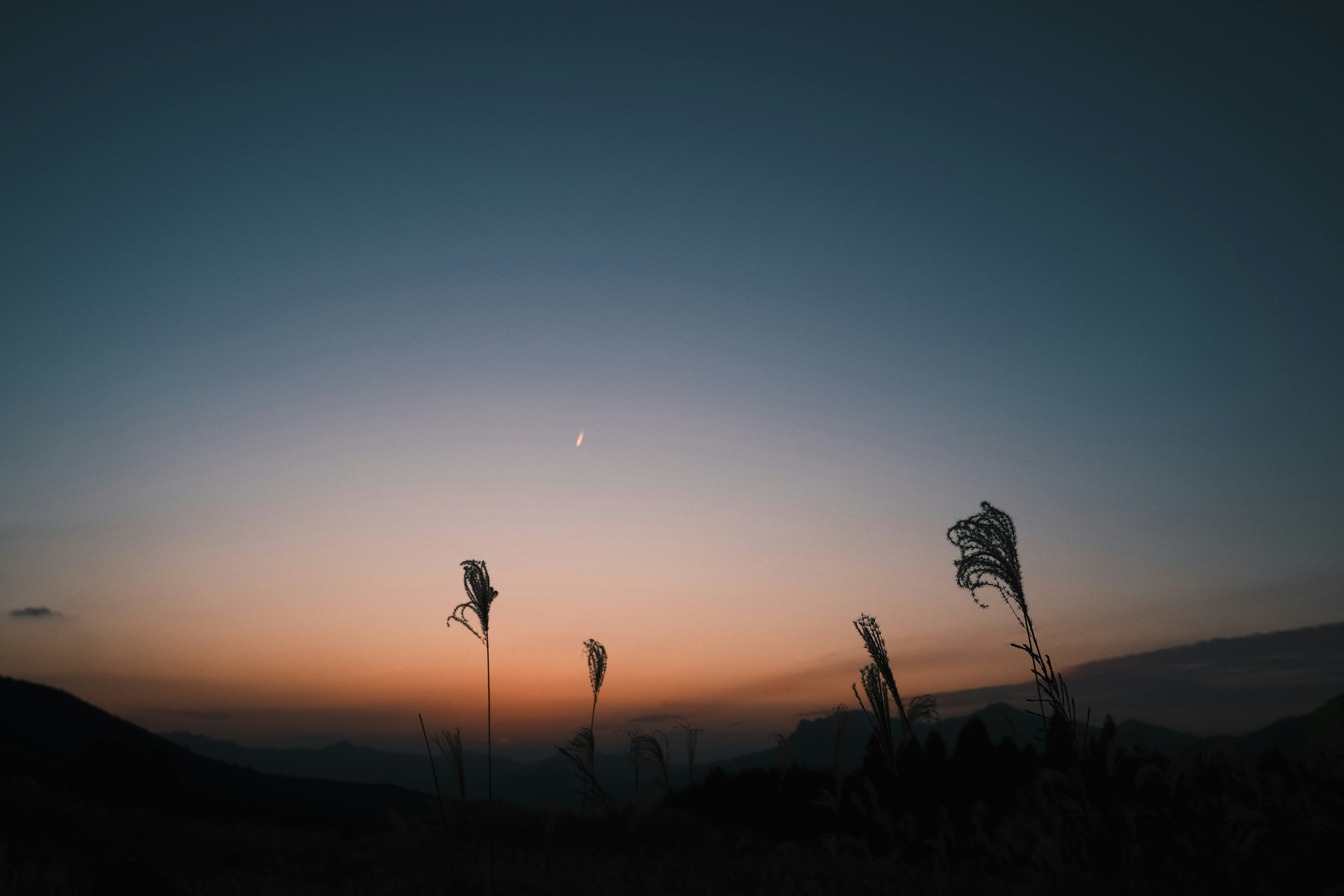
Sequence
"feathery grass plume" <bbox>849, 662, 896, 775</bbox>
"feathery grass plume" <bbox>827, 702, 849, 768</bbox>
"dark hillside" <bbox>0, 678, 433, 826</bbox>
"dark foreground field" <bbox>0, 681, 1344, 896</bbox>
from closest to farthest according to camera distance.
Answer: "feathery grass plume" <bbox>849, 662, 896, 775</bbox>, "dark foreground field" <bbox>0, 681, 1344, 896</bbox>, "feathery grass plume" <bbox>827, 702, 849, 768</bbox>, "dark hillside" <bbox>0, 678, 433, 826</bbox>

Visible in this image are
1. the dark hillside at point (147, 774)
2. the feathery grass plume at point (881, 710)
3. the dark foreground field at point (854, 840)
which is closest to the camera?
the feathery grass plume at point (881, 710)

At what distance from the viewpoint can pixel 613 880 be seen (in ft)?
28.2

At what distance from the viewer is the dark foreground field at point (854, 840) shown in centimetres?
636

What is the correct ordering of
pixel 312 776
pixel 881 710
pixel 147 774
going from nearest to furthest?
pixel 881 710 < pixel 147 774 < pixel 312 776

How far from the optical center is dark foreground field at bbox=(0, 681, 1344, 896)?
636 centimetres

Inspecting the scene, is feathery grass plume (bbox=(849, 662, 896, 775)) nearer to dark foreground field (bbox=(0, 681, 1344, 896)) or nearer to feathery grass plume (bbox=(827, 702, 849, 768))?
dark foreground field (bbox=(0, 681, 1344, 896))

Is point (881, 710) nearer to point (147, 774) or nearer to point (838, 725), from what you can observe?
point (838, 725)

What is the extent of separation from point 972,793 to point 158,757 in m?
29.9

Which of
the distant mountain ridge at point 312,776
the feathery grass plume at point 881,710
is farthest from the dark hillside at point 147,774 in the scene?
the feathery grass plume at point 881,710

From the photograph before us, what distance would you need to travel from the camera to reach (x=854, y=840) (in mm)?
10047

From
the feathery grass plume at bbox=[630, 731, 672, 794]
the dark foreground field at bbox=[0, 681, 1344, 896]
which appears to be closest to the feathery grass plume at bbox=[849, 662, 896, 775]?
the dark foreground field at bbox=[0, 681, 1344, 896]

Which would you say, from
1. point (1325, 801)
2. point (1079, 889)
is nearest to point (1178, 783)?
point (1325, 801)

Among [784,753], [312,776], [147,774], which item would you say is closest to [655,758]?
[784,753]

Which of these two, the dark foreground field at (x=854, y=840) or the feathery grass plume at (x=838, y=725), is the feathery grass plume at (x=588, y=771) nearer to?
the dark foreground field at (x=854, y=840)
